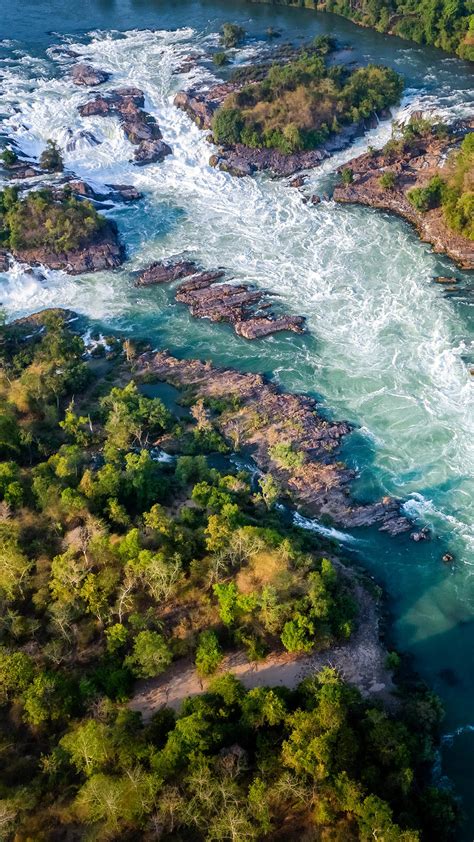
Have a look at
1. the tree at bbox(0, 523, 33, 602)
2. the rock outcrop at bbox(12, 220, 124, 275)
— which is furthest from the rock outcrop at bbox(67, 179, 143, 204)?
the tree at bbox(0, 523, 33, 602)

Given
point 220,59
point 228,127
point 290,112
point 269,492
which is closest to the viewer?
point 269,492

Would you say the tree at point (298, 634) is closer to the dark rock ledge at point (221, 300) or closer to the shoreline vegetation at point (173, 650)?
the shoreline vegetation at point (173, 650)

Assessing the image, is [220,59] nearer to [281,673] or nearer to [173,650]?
[173,650]

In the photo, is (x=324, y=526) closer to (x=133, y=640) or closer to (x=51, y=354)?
(x=133, y=640)

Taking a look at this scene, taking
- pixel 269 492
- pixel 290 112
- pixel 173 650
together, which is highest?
pixel 290 112

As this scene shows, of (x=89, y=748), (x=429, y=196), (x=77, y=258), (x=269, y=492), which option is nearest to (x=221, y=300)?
(x=77, y=258)

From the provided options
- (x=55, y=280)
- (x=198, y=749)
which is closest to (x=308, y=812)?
(x=198, y=749)

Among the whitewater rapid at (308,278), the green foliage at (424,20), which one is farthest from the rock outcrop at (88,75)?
the green foliage at (424,20)
